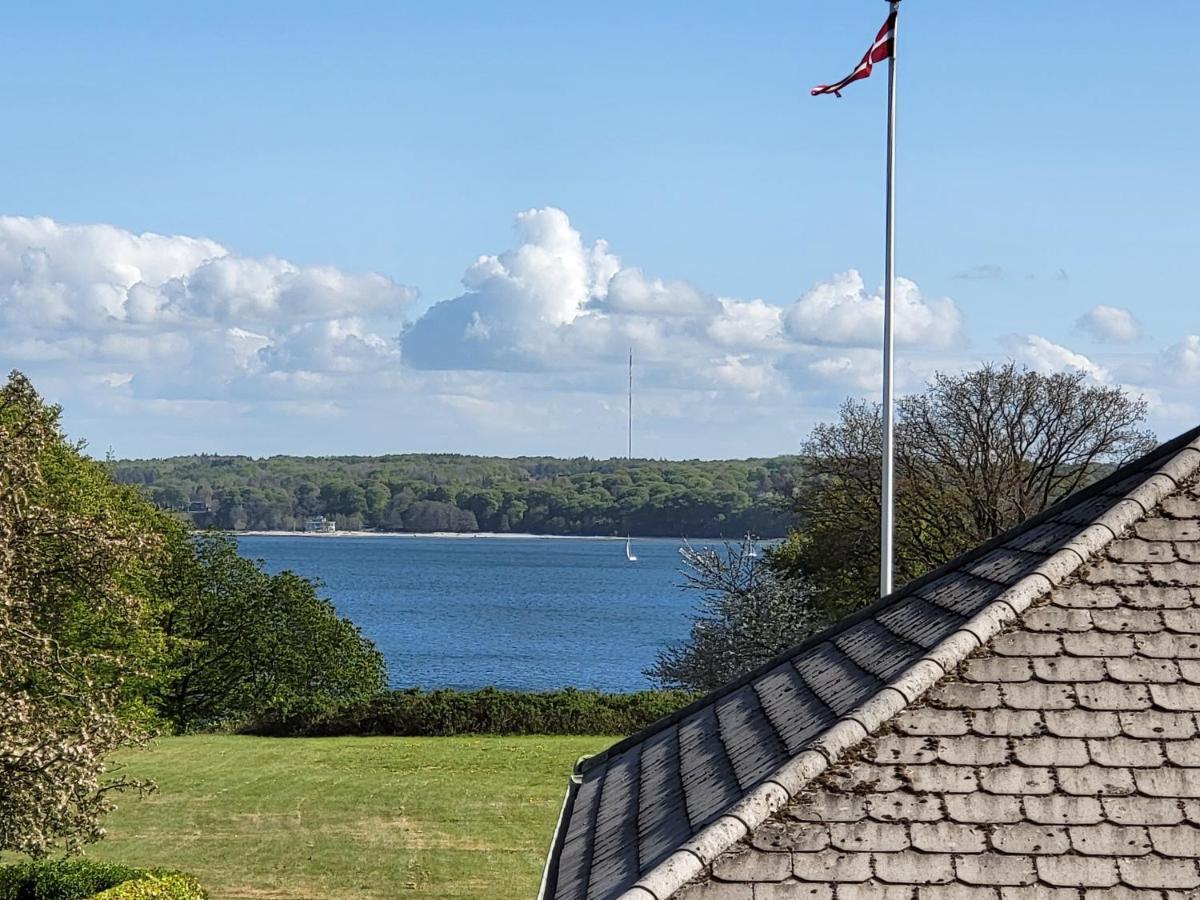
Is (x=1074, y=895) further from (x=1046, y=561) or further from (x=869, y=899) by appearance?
(x=1046, y=561)

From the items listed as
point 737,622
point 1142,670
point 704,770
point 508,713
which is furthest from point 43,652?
point 737,622

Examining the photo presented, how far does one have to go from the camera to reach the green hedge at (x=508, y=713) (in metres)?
41.8

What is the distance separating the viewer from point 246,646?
48.5 meters

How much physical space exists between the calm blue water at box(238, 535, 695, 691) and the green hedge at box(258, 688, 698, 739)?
72.8ft

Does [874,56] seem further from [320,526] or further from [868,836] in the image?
[320,526]

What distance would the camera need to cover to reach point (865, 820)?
4.97 meters

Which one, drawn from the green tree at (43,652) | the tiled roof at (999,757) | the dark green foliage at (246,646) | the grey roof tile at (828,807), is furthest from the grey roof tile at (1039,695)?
the dark green foliage at (246,646)

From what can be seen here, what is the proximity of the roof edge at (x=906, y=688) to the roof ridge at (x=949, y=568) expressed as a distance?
171 millimetres

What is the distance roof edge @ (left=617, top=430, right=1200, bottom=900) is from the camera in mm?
4887

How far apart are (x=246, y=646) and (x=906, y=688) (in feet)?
149

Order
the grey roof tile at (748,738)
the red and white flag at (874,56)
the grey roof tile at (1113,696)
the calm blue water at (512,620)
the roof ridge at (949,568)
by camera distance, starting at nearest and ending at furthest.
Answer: the grey roof tile at (1113,696), the grey roof tile at (748,738), the roof ridge at (949,568), the red and white flag at (874,56), the calm blue water at (512,620)

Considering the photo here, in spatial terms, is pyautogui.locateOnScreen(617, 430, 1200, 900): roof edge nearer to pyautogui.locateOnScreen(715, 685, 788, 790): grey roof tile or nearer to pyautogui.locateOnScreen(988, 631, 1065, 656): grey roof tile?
pyautogui.locateOnScreen(988, 631, 1065, 656): grey roof tile

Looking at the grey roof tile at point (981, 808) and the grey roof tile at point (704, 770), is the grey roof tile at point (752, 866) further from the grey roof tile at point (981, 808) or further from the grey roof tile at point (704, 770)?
the grey roof tile at point (981, 808)

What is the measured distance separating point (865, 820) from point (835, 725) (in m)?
0.42
